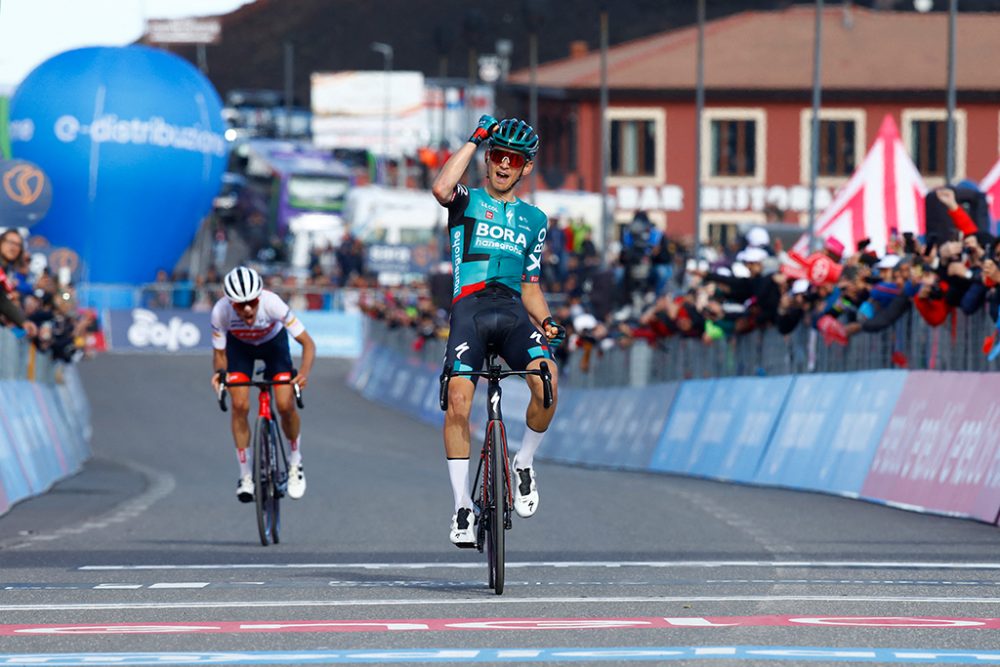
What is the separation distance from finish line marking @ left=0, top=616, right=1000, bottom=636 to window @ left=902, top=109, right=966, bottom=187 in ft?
249

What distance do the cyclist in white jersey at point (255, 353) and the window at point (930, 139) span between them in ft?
232

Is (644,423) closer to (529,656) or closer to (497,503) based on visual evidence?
(497,503)

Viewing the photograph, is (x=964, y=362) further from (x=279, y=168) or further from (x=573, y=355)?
(x=279, y=168)

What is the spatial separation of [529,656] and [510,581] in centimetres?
313

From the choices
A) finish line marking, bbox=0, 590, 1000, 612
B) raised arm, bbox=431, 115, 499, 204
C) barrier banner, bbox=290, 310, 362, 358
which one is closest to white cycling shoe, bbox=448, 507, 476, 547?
finish line marking, bbox=0, 590, 1000, 612

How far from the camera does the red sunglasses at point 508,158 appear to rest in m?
11.1

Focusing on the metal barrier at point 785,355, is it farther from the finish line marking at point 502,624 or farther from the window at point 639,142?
the window at point 639,142

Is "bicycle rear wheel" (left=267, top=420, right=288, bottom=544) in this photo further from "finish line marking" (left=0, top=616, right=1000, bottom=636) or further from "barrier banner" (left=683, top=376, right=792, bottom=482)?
"barrier banner" (left=683, top=376, right=792, bottom=482)

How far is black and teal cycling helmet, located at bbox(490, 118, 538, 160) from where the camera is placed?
10961 mm

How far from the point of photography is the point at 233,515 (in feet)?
59.9

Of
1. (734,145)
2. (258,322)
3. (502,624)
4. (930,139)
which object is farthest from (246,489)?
(930,139)

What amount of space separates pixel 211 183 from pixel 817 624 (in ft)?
248

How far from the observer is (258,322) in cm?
A: 1465

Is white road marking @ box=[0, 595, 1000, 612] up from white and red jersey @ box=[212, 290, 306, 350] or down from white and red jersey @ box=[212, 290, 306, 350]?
down
